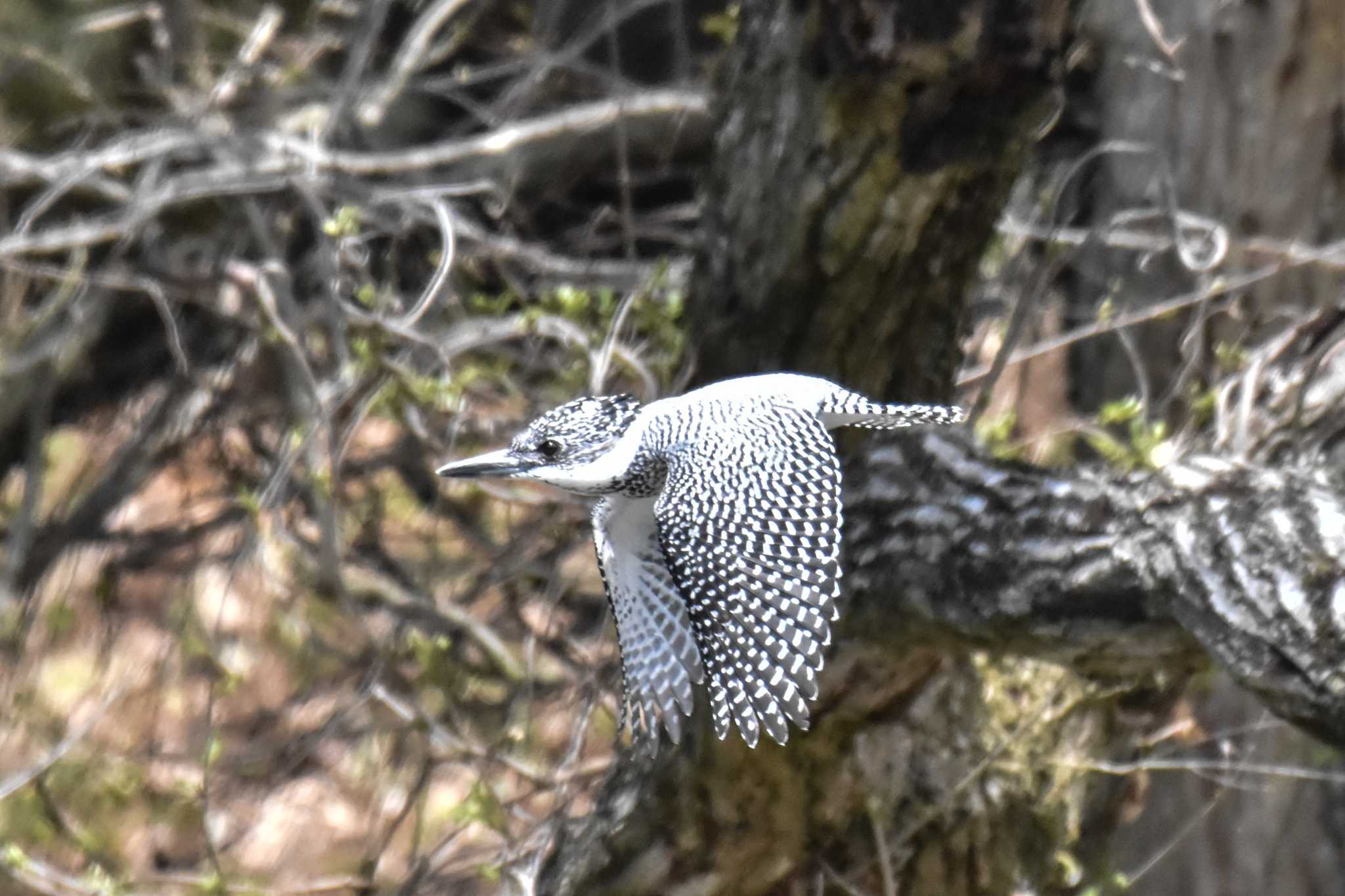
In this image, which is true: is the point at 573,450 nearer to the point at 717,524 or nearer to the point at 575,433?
the point at 575,433

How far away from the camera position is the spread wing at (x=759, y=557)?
2363 mm

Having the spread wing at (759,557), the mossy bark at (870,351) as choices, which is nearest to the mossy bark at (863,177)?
the mossy bark at (870,351)

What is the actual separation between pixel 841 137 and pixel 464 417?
38.5 inches

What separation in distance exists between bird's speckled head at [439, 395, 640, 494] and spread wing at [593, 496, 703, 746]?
5 centimetres

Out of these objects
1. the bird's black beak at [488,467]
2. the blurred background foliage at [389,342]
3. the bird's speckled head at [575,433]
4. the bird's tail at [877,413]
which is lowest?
the blurred background foliage at [389,342]

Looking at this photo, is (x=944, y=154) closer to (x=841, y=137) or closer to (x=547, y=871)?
(x=841, y=137)

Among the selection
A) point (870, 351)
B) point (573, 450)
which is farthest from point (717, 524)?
point (870, 351)

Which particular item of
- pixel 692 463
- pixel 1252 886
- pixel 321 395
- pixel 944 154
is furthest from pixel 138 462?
pixel 1252 886

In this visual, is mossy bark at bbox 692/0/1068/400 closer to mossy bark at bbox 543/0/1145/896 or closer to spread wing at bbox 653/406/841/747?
mossy bark at bbox 543/0/1145/896

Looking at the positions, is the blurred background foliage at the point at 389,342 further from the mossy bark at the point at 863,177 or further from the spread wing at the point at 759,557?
the spread wing at the point at 759,557

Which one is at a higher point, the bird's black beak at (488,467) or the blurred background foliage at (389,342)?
the bird's black beak at (488,467)

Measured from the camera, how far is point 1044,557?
2479 millimetres

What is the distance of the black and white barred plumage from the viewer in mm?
2396

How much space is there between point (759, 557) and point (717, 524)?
0.27 feet
